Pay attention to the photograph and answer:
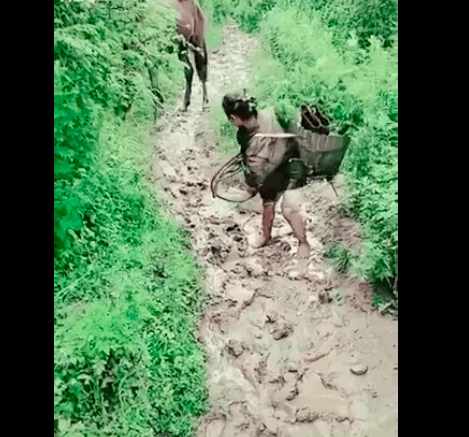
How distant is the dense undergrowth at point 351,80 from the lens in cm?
237

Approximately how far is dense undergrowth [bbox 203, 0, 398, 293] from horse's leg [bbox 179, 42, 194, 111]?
14cm

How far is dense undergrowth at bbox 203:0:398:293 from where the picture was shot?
2.37 m

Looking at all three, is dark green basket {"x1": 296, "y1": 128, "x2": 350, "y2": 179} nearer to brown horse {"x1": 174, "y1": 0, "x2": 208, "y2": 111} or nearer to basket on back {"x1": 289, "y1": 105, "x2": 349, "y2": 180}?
basket on back {"x1": 289, "y1": 105, "x2": 349, "y2": 180}

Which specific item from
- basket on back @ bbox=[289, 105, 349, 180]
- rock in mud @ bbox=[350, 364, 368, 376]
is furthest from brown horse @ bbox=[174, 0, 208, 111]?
rock in mud @ bbox=[350, 364, 368, 376]

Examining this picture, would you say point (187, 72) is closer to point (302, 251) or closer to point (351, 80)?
point (351, 80)

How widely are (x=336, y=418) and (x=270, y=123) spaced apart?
0.99 meters

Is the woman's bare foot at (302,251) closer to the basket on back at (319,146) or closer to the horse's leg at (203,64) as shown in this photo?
the basket on back at (319,146)

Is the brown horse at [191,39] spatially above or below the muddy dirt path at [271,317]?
above

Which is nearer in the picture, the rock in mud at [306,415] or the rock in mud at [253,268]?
the rock in mud at [306,415]

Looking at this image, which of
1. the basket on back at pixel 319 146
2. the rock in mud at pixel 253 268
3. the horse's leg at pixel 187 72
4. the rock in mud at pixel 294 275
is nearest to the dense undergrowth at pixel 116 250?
the horse's leg at pixel 187 72

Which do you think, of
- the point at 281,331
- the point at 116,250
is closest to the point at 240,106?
the point at 116,250

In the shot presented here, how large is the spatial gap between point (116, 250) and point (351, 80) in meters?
0.97

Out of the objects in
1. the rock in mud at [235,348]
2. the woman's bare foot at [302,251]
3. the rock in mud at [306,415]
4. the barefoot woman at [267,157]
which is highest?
the barefoot woman at [267,157]

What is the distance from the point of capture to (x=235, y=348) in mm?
2305
